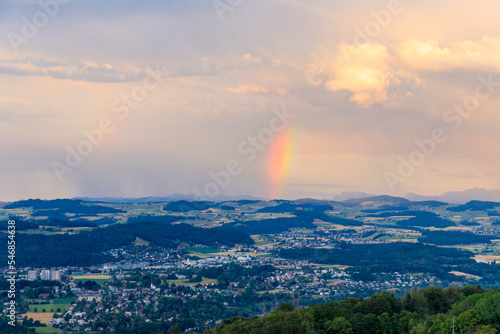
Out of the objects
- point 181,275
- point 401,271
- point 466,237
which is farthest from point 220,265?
point 466,237

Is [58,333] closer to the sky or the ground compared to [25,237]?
closer to the ground

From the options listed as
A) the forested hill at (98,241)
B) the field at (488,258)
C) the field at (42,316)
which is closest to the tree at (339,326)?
the field at (42,316)

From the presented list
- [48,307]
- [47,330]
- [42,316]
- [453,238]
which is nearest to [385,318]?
[47,330]

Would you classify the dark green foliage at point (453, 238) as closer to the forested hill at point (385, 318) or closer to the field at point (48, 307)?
the field at point (48, 307)

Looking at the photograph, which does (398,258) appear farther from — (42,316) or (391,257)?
(42,316)

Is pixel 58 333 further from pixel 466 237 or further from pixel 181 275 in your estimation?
pixel 466 237

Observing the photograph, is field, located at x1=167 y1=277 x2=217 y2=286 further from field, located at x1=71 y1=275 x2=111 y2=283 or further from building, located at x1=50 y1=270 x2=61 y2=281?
building, located at x1=50 y1=270 x2=61 y2=281
